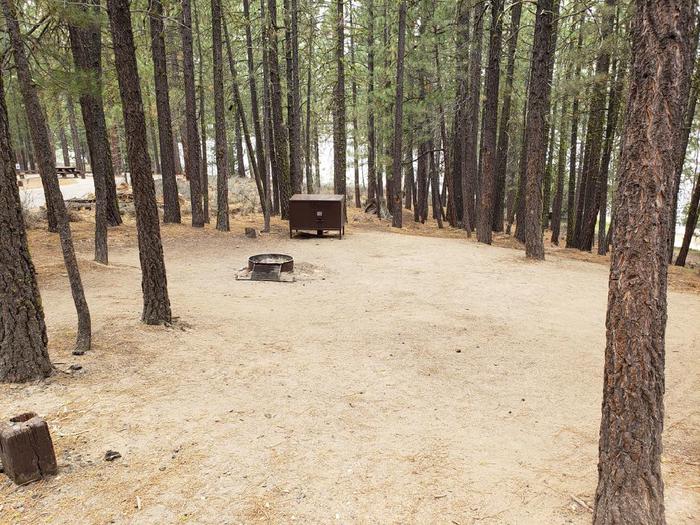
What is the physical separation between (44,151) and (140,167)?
141 cm

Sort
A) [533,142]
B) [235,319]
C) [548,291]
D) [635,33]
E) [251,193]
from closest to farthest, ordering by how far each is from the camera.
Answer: [635,33]
[235,319]
[548,291]
[533,142]
[251,193]

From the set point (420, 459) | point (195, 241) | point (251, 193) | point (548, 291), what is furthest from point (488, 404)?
point (251, 193)

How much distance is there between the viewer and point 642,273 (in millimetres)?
2660

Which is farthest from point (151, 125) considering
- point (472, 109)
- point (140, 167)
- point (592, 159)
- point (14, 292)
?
point (14, 292)

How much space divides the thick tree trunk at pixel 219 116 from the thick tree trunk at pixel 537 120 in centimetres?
906

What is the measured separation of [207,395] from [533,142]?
11.1 m

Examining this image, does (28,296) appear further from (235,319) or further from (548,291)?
(548,291)

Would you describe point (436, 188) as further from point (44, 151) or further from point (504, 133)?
point (44, 151)

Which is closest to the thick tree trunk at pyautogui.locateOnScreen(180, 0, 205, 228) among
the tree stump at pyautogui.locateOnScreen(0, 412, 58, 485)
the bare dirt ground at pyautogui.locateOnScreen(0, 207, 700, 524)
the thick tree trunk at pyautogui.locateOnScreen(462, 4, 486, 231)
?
the bare dirt ground at pyautogui.locateOnScreen(0, 207, 700, 524)

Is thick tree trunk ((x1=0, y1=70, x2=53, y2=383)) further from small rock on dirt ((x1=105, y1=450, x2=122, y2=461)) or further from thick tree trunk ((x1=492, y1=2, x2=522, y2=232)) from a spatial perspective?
thick tree trunk ((x1=492, y1=2, x2=522, y2=232))

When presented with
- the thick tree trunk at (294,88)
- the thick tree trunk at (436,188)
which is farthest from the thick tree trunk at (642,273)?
the thick tree trunk at (436,188)

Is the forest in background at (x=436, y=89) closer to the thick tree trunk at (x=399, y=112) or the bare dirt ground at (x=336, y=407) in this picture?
the thick tree trunk at (x=399, y=112)

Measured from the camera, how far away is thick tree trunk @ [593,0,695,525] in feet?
8.15

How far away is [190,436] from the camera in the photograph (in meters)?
3.94
